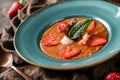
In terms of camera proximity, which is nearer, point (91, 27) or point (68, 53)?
point (68, 53)

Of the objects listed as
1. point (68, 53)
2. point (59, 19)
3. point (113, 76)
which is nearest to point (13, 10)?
point (59, 19)

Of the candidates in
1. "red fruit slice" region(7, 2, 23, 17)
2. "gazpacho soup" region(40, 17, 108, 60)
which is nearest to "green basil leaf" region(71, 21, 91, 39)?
"gazpacho soup" region(40, 17, 108, 60)

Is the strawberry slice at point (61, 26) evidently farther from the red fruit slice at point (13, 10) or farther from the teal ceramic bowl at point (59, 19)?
the red fruit slice at point (13, 10)

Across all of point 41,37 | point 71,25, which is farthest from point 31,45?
point 71,25

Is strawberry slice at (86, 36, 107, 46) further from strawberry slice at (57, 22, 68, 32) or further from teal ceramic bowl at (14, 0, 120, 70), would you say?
strawberry slice at (57, 22, 68, 32)

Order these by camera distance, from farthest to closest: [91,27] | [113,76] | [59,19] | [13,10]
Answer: [13,10] → [59,19] → [91,27] → [113,76]

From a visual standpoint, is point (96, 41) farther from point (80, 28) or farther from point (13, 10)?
point (13, 10)

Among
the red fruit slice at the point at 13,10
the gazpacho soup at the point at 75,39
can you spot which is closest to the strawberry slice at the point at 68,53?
the gazpacho soup at the point at 75,39
